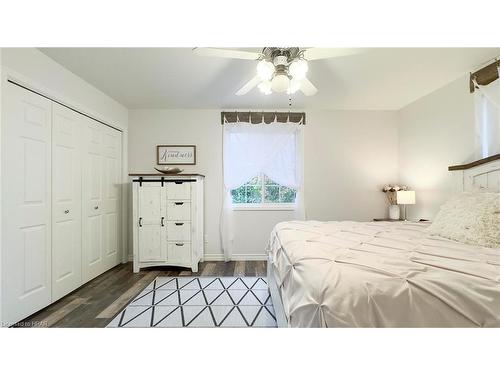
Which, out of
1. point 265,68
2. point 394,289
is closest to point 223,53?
point 265,68

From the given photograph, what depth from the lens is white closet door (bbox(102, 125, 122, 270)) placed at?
3066 mm

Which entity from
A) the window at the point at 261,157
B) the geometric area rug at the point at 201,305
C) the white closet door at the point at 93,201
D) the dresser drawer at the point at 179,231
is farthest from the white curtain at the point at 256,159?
the white closet door at the point at 93,201

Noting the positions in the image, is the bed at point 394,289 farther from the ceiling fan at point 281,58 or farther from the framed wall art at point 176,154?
the framed wall art at point 176,154

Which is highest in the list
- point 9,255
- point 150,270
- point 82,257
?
point 9,255

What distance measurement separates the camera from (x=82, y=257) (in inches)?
103

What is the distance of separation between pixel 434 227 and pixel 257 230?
7.52 feet

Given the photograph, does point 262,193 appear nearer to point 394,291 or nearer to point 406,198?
point 406,198

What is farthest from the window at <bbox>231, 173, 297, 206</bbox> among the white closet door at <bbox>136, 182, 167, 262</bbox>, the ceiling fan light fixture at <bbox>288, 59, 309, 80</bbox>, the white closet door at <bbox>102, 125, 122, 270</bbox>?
the ceiling fan light fixture at <bbox>288, 59, 309, 80</bbox>
